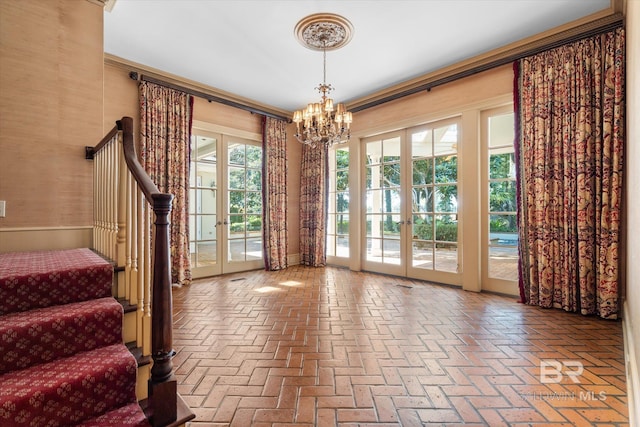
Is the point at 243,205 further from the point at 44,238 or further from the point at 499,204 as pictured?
the point at 499,204

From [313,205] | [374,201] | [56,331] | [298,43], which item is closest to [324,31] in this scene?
[298,43]

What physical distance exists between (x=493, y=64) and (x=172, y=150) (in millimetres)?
4528

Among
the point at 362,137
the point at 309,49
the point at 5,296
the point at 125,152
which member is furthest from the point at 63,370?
the point at 362,137

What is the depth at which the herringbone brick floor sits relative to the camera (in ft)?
5.18

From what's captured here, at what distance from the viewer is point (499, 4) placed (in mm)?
2797

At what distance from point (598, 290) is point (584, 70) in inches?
89.8

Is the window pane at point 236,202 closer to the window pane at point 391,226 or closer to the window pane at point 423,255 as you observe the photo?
the window pane at point 391,226

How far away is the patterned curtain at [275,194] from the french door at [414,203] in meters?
1.59

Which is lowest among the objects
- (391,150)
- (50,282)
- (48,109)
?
(50,282)

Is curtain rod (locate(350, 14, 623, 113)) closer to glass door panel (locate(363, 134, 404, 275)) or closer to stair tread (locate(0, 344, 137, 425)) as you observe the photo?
glass door panel (locate(363, 134, 404, 275))

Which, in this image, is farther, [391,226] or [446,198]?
[391,226]

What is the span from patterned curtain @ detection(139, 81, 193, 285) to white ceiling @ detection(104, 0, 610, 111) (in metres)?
0.42

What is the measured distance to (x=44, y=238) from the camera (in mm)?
2408
